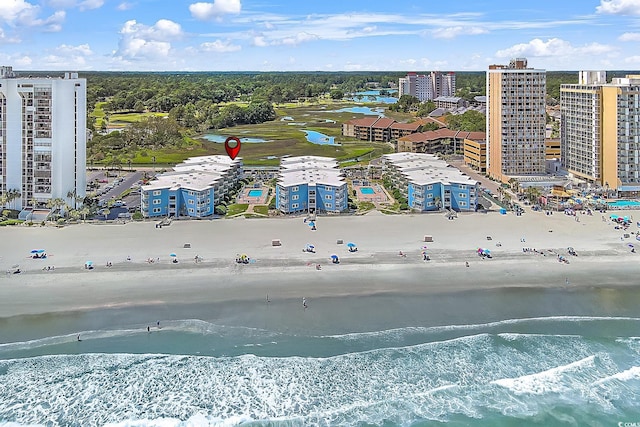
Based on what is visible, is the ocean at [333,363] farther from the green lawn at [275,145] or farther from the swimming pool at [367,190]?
the green lawn at [275,145]

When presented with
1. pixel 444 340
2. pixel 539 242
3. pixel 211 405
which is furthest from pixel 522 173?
pixel 211 405

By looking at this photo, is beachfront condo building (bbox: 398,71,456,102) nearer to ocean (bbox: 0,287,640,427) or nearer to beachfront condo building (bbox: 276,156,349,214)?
beachfront condo building (bbox: 276,156,349,214)

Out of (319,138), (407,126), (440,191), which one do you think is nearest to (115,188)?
(440,191)

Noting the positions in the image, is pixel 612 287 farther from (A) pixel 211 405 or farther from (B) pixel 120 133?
(B) pixel 120 133

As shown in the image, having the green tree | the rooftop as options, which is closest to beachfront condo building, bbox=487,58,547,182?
the rooftop

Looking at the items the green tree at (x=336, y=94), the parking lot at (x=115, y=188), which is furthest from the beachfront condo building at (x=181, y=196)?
the green tree at (x=336, y=94)

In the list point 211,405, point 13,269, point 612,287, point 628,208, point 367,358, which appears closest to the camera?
point 211,405
